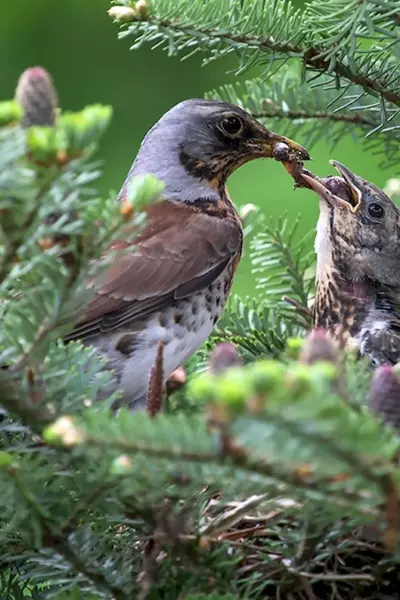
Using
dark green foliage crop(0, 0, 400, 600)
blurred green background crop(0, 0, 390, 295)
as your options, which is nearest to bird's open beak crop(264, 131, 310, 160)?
dark green foliage crop(0, 0, 400, 600)

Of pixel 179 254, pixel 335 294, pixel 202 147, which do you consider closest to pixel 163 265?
pixel 179 254

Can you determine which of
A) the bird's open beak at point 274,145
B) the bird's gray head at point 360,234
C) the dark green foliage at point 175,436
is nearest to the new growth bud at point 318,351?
the dark green foliage at point 175,436

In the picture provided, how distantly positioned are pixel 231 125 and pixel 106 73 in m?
2.34

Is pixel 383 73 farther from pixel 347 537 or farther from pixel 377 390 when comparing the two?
pixel 377 390

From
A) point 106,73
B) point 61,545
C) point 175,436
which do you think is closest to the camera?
point 175,436

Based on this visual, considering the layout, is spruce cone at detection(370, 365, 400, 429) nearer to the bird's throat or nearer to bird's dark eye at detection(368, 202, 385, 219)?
the bird's throat

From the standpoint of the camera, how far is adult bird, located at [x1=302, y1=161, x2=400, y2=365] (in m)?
3.02

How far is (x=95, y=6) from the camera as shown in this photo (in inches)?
196

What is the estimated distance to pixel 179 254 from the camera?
2.73 metres

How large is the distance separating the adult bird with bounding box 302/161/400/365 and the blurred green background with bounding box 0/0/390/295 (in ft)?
5.38

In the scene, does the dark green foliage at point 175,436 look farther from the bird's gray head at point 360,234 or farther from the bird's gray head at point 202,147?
the bird's gray head at point 360,234

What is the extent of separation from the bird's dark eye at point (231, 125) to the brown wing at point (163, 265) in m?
0.22

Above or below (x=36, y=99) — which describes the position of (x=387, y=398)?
below

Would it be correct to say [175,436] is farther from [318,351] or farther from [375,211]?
[375,211]
